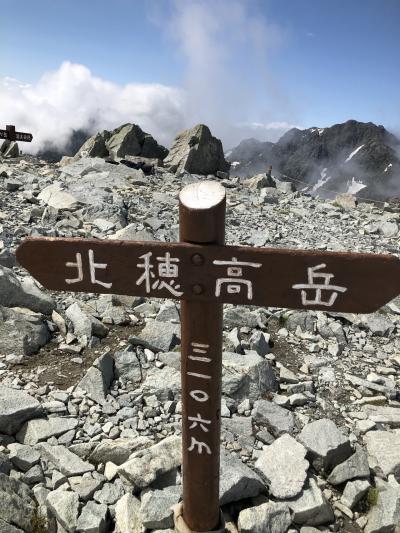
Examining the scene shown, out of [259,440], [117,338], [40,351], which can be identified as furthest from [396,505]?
[40,351]

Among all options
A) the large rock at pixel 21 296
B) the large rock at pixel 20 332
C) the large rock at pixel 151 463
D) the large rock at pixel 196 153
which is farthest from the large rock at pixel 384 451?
the large rock at pixel 196 153

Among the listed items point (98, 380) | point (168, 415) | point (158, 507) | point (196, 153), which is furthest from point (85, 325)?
point (196, 153)

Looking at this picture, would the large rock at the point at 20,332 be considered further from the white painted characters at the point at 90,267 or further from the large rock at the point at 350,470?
the large rock at the point at 350,470

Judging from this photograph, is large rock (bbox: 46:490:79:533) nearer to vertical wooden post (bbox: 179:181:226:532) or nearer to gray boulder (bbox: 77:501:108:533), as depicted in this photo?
gray boulder (bbox: 77:501:108:533)

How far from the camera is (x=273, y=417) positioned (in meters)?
5.19

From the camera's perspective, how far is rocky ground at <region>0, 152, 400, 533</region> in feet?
12.6

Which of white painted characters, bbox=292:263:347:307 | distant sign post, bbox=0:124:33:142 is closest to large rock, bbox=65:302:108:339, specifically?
white painted characters, bbox=292:263:347:307

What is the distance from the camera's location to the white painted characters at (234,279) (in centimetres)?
237

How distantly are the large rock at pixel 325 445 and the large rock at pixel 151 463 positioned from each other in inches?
60.3

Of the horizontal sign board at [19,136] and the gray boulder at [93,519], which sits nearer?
the gray boulder at [93,519]

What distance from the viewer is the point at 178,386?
17.6 ft

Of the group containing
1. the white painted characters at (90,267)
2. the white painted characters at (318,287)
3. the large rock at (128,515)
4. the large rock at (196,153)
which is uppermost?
the large rock at (196,153)

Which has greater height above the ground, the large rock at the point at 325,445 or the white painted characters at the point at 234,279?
the white painted characters at the point at 234,279

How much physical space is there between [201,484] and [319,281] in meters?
1.87
